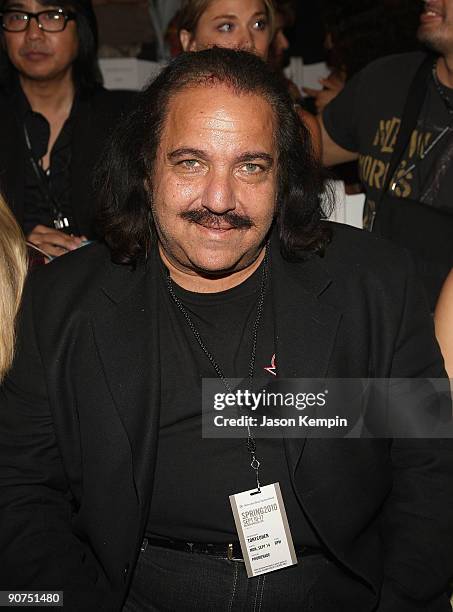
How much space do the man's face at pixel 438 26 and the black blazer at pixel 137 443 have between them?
1.36 m

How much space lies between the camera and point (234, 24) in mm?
3289

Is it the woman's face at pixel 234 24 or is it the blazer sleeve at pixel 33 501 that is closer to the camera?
the blazer sleeve at pixel 33 501

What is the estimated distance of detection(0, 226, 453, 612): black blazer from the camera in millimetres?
2033

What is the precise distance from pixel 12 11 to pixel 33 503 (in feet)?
7.14

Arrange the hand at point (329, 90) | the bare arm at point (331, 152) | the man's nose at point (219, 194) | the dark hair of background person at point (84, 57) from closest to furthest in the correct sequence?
the man's nose at point (219, 194)
the dark hair of background person at point (84, 57)
the bare arm at point (331, 152)
the hand at point (329, 90)

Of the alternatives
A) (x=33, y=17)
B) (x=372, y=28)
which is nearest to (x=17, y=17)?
(x=33, y=17)

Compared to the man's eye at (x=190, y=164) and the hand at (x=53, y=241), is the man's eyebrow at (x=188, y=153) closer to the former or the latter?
the man's eye at (x=190, y=164)

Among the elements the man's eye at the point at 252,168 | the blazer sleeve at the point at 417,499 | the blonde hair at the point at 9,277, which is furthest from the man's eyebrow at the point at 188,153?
the blazer sleeve at the point at 417,499

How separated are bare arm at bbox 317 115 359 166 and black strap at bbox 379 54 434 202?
0.43 meters

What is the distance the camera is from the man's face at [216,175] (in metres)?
1.99

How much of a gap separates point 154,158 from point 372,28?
1.99 m

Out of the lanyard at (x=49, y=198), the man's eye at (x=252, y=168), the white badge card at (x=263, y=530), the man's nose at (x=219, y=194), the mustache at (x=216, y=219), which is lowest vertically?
the white badge card at (x=263, y=530)

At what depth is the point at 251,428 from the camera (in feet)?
6.93

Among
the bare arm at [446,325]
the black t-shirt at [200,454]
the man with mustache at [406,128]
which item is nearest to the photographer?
the black t-shirt at [200,454]
